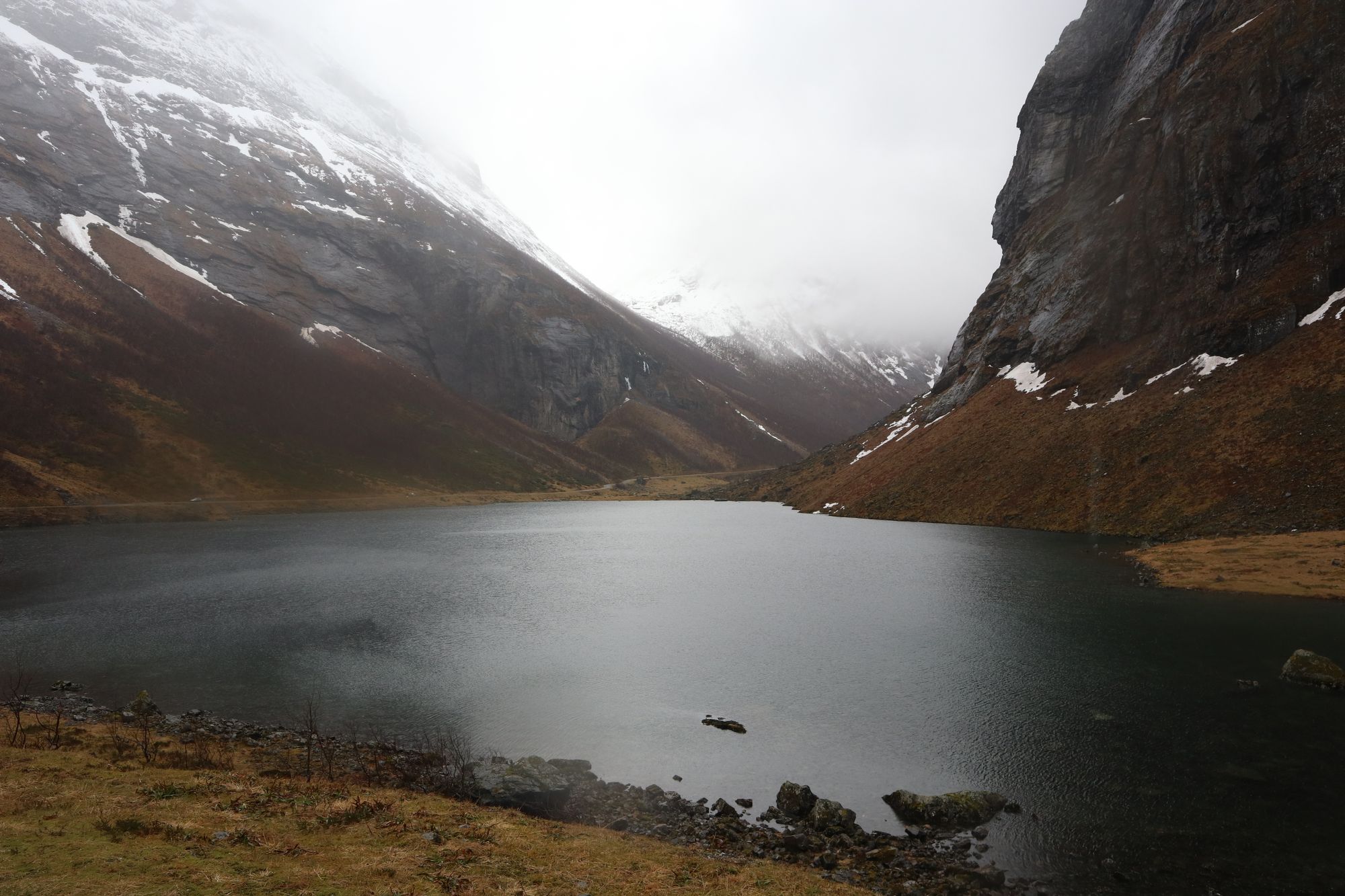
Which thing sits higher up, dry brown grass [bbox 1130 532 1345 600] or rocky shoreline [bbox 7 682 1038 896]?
dry brown grass [bbox 1130 532 1345 600]

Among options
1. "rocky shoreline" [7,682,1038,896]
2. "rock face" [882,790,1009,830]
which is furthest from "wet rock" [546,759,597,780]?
"rock face" [882,790,1009,830]

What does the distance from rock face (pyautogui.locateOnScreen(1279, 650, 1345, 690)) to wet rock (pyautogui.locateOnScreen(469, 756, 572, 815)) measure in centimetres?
3307

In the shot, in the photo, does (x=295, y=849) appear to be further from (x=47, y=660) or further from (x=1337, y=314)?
(x=1337, y=314)

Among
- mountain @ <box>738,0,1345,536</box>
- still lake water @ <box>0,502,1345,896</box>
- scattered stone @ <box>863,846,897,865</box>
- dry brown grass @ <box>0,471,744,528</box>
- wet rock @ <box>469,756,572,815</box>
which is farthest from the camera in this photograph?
dry brown grass @ <box>0,471,744,528</box>

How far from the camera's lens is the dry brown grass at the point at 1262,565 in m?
46.4

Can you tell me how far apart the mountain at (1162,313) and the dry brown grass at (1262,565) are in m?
5.10

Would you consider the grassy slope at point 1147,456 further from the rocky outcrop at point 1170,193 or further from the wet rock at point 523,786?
the wet rock at point 523,786

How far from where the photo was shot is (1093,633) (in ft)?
136

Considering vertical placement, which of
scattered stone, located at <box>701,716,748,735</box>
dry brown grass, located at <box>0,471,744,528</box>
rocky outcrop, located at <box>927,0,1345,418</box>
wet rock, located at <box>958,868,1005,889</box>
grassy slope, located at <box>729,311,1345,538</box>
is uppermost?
rocky outcrop, located at <box>927,0,1345,418</box>

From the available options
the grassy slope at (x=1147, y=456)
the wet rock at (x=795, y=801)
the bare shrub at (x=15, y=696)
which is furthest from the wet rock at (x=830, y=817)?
the grassy slope at (x=1147, y=456)

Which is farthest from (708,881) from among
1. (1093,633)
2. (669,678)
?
(1093,633)

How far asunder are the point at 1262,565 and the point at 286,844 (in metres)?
64.0

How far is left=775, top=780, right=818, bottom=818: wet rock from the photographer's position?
22.8m

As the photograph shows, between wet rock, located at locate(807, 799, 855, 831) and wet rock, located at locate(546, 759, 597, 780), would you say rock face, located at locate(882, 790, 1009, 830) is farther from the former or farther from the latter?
wet rock, located at locate(546, 759, 597, 780)
